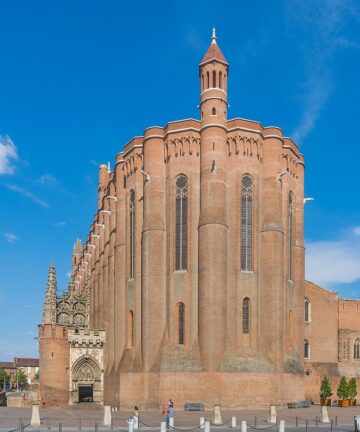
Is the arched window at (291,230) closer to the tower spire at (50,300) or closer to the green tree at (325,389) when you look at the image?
the green tree at (325,389)

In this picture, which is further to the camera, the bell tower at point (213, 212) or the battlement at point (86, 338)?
the battlement at point (86, 338)

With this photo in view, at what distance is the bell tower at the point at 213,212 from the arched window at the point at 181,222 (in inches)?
62.3

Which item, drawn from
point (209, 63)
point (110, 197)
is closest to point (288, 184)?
point (209, 63)

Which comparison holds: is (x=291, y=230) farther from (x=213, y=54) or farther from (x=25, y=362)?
(x=25, y=362)

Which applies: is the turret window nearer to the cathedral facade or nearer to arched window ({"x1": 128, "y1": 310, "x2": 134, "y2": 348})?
the cathedral facade

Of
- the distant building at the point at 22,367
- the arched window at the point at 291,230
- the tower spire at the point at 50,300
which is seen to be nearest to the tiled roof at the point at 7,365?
the distant building at the point at 22,367

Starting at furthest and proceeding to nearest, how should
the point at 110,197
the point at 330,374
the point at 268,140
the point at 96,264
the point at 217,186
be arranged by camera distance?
the point at 96,264, the point at 330,374, the point at 110,197, the point at 268,140, the point at 217,186

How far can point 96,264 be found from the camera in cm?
7156

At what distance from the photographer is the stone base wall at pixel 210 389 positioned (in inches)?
1838

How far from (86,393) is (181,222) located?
843 inches

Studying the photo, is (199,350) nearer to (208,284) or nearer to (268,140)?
(208,284)

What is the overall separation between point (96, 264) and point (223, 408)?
2917 centimetres

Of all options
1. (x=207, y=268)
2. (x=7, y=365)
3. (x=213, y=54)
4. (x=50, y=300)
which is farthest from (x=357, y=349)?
(x=7, y=365)

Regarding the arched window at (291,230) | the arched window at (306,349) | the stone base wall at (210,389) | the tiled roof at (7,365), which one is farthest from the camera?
the tiled roof at (7,365)
